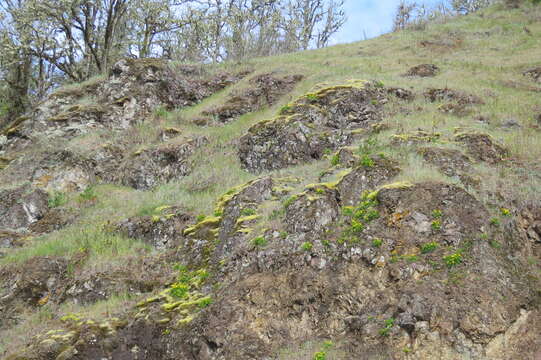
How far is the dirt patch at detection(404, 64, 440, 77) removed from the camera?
800 inches

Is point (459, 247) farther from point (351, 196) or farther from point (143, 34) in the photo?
point (143, 34)

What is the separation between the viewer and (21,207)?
47.5ft

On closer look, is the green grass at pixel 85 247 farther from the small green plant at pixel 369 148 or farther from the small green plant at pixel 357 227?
the small green plant at pixel 369 148


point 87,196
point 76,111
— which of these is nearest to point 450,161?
point 87,196

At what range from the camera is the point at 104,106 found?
781 inches

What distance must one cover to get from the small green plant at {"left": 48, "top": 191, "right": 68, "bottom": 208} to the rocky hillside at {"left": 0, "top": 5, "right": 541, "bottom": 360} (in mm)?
70

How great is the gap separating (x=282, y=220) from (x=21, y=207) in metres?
10.0

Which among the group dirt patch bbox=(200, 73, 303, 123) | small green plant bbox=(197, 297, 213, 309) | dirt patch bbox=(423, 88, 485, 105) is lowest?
small green plant bbox=(197, 297, 213, 309)

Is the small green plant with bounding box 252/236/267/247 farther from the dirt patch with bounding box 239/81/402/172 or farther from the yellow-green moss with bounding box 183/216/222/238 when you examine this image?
the dirt patch with bounding box 239/81/402/172

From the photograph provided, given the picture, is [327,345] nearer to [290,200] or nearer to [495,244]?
[290,200]

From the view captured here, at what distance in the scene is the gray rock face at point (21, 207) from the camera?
1420cm

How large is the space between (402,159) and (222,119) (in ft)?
36.2

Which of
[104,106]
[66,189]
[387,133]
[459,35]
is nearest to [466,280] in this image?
[387,133]

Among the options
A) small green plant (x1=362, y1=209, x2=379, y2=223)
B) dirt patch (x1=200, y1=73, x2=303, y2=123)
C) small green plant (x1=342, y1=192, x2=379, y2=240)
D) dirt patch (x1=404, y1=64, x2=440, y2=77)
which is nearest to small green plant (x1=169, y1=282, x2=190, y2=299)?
small green plant (x1=342, y1=192, x2=379, y2=240)
